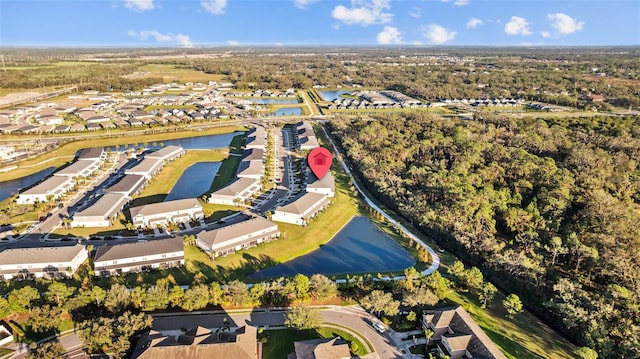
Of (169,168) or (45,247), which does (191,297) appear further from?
(169,168)

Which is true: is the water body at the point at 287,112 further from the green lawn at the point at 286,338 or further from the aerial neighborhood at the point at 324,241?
the green lawn at the point at 286,338

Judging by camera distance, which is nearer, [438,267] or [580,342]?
[580,342]

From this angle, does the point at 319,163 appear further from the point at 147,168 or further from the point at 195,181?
the point at 147,168

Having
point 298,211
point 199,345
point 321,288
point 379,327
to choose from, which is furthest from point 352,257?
point 199,345

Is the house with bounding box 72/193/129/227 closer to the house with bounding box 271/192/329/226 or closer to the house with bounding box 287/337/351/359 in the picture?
the house with bounding box 271/192/329/226

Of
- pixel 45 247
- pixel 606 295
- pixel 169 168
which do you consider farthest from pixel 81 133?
pixel 606 295

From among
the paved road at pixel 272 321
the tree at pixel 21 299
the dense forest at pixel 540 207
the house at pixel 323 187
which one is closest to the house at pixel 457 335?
the paved road at pixel 272 321
